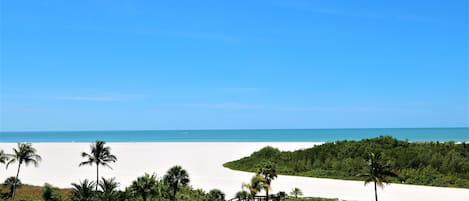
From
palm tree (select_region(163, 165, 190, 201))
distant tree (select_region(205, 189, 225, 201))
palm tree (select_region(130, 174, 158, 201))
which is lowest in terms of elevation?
distant tree (select_region(205, 189, 225, 201))

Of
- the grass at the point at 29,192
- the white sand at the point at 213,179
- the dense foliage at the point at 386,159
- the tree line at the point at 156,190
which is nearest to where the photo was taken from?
the tree line at the point at 156,190

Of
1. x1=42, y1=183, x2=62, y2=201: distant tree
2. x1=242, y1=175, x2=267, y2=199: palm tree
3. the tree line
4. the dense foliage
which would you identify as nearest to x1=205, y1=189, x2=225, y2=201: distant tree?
the tree line

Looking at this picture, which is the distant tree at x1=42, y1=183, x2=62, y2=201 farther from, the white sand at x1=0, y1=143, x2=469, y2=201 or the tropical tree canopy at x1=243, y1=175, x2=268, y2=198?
the tropical tree canopy at x1=243, y1=175, x2=268, y2=198

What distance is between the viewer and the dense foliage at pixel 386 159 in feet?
230

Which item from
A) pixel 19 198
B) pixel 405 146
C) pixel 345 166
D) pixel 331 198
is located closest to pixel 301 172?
pixel 345 166

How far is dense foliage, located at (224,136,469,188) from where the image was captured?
7000cm

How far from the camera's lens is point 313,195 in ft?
192

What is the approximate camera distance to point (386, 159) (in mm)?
74938

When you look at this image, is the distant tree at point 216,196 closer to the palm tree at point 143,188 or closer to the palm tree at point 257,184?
the palm tree at point 257,184

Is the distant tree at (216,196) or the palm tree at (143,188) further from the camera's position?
the distant tree at (216,196)

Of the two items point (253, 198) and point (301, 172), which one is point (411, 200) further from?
point (301, 172)

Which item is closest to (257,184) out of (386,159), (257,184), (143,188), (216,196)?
(257,184)

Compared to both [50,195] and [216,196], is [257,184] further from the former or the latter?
[50,195]

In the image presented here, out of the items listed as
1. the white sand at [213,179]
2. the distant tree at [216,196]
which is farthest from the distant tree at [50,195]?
the distant tree at [216,196]
